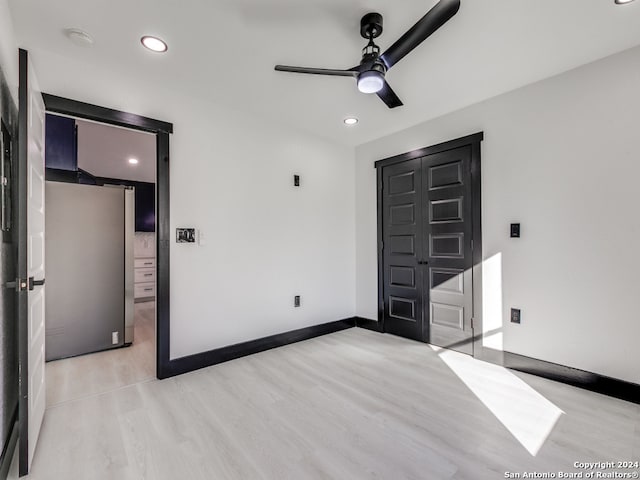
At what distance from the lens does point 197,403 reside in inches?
83.1

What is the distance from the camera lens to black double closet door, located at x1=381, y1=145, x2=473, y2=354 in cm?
300

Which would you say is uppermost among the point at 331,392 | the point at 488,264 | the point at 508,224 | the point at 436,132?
the point at 436,132

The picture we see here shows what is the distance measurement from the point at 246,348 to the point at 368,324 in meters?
1.65

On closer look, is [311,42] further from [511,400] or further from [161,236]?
[511,400]

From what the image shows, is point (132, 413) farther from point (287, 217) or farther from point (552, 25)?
point (552, 25)

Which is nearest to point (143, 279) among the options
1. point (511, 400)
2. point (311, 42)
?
point (311, 42)

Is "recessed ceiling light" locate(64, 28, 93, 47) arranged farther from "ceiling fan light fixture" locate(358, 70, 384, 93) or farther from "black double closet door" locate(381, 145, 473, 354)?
"black double closet door" locate(381, 145, 473, 354)

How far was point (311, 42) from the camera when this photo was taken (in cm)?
200

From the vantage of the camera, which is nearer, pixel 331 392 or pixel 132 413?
pixel 132 413

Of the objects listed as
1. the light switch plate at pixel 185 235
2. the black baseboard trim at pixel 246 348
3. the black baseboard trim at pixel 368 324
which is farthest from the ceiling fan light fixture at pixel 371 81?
the black baseboard trim at pixel 368 324

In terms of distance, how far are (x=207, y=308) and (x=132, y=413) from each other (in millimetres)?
950

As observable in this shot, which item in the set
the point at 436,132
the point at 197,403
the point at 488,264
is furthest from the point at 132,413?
the point at 436,132

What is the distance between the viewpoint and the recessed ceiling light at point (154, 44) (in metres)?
1.95

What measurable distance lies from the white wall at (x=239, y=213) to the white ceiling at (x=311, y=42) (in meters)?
0.13
